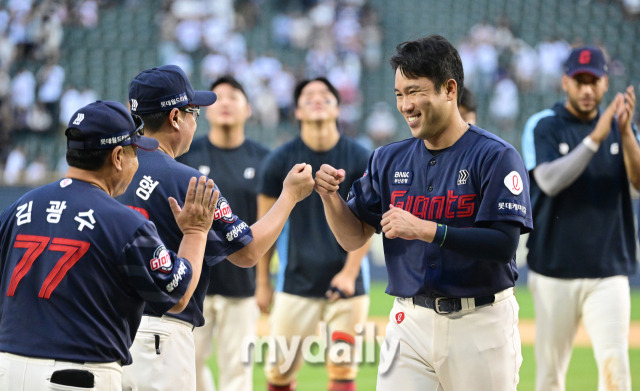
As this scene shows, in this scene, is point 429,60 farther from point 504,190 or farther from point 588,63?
point 588,63

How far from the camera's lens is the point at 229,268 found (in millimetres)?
6879

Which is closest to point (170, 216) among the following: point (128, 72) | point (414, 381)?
point (414, 381)

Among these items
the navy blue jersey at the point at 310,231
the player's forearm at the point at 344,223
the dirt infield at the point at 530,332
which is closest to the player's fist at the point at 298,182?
the player's forearm at the point at 344,223

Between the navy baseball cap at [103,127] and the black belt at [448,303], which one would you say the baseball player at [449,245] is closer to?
the black belt at [448,303]

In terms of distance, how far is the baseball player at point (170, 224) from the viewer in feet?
14.0

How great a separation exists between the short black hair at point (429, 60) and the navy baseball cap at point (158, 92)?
1149mm

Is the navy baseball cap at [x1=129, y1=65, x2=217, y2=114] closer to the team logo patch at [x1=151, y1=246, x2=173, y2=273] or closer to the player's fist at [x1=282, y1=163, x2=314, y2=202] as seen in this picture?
the player's fist at [x1=282, y1=163, x2=314, y2=202]

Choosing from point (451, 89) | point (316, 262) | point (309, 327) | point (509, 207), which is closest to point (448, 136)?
point (451, 89)

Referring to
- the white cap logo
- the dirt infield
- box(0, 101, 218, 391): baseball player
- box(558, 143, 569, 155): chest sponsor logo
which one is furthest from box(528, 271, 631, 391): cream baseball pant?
the dirt infield

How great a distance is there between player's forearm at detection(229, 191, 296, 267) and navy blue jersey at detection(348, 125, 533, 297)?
0.60 meters

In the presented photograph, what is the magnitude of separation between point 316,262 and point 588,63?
2733 mm

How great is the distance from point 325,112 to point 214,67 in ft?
45.1

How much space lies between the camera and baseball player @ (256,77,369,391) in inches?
278

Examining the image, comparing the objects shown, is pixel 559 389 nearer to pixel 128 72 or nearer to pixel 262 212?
pixel 262 212
